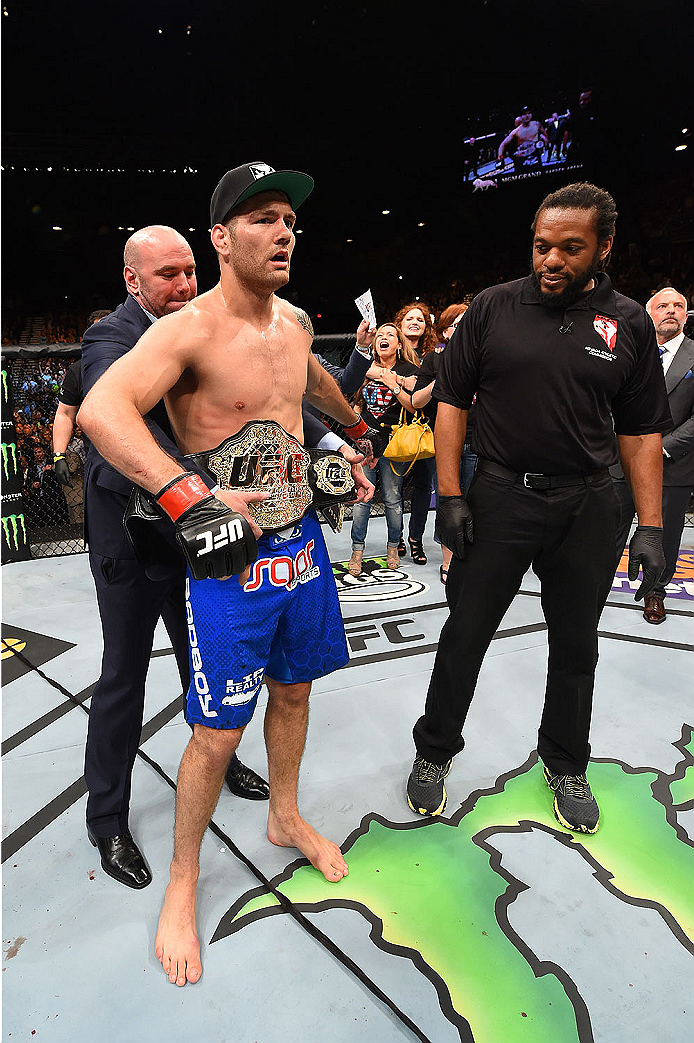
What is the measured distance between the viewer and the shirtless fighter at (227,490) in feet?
3.52

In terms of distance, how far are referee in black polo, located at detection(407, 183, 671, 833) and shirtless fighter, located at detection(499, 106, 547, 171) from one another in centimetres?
1071

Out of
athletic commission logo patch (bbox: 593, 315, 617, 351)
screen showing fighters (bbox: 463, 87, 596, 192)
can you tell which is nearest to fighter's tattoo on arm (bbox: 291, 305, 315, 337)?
athletic commission logo patch (bbox: 593, 315, 617, 351)

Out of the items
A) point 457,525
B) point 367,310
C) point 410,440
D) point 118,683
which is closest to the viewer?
point 118,683

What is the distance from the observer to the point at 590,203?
146cm

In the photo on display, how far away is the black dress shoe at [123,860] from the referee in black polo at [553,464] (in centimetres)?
80

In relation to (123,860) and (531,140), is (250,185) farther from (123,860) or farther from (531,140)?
(531,140)

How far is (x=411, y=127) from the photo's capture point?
10.6 metres

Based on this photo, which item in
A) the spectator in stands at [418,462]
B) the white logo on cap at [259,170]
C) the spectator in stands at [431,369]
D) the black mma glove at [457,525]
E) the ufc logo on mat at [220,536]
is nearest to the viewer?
the ufc logo on mat at [220,536]

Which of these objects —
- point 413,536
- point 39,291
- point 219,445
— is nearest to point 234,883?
point 219,445

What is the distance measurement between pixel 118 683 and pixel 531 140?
11.9 metres

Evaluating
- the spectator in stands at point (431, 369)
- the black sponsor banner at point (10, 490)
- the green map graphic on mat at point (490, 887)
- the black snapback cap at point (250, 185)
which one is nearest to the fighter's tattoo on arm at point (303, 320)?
the black snapback cap at point (250, 185)

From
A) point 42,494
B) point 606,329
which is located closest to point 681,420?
point 606,329

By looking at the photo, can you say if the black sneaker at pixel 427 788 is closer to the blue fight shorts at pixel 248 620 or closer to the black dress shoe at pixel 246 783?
the black dress shoe at pixel 246 783

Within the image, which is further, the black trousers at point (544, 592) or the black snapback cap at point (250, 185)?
the black trousers at point (544, 592)
